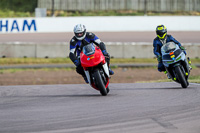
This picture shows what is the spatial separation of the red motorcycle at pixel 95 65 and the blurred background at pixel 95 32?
16.1 ft

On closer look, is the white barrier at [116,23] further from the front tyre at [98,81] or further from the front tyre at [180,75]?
the front tyre at [98,81]

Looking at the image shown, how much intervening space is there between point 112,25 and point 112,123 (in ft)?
94.6

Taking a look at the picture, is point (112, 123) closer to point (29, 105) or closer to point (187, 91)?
point (29, 105)

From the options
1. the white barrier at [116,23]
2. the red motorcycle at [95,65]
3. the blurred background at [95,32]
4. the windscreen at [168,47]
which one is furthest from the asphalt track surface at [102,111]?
the white barrier at [116,23]

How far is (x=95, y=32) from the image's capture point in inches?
1401

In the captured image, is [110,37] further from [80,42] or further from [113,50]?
[80,42]

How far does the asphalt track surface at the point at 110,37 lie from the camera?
3316cm

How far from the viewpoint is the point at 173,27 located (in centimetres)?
3516

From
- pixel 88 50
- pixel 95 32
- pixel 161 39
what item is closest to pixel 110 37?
pixel 95 32

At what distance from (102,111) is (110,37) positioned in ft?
86.0

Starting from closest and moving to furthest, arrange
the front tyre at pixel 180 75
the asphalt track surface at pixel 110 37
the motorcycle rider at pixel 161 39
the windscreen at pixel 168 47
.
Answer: the front tyre at pixel 180 75 < the windscreen at pixel 168 47 < the motorcycle rider at pixel 161 39 < the asphalt track surface at pixel 110 37

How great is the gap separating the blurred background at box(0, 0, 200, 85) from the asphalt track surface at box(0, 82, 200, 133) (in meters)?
4.70

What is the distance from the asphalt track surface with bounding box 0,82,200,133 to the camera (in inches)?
266

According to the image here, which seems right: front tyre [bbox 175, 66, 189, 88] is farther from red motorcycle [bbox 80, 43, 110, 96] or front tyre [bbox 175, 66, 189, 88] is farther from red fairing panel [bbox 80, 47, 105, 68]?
red fairing panel [bbox 80, 47, 105, 68]
